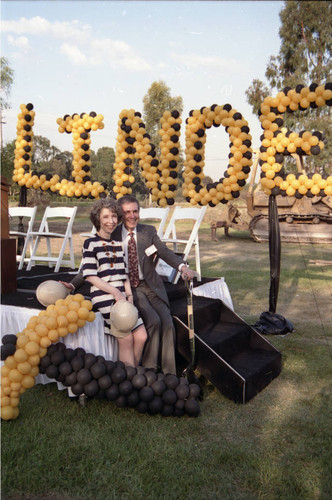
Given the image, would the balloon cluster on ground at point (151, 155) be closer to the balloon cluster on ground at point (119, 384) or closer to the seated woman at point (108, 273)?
the seated woman at point (108, 273)

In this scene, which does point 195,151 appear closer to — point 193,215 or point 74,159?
point 193,215

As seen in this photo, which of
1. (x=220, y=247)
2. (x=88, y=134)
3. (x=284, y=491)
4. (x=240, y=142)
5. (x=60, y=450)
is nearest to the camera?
(x=284, y=491)

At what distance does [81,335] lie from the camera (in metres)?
3.76

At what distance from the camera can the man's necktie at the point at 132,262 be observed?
411cm

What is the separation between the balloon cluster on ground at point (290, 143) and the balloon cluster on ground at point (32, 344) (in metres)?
3.12

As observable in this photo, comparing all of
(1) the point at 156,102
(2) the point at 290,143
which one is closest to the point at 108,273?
(2) the point at 290,143

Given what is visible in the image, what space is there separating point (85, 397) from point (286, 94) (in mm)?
4193

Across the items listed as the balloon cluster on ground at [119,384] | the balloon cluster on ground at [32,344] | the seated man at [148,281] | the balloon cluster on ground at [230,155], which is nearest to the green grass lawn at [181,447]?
the balloon cluster on ground at [119,384]

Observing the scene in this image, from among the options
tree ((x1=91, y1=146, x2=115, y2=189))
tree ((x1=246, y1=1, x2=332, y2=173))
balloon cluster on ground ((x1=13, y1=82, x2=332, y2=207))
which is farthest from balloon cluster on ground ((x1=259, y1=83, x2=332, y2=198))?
tree ((x1=91, y1=146, x2=115, y2=189))

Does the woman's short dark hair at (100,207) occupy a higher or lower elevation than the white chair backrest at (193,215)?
higher

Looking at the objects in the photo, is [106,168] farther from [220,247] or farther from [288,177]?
[288,177]

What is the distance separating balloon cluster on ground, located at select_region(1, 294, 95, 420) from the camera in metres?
3.31

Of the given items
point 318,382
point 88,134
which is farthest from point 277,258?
point 88,134

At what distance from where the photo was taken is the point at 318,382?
421cm
